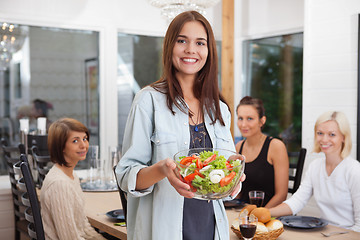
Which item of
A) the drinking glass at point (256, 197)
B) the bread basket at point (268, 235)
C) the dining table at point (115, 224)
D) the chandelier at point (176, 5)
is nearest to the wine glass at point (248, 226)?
the bread basket at point (268, 235)

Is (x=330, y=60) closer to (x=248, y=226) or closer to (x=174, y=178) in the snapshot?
(x=248, y=226)

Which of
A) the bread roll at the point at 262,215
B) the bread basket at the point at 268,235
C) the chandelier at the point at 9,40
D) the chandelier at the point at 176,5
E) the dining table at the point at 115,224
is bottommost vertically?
the dining table at the point at 115,224

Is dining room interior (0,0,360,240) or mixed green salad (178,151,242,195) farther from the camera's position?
dining room interior (0,0,360,240)

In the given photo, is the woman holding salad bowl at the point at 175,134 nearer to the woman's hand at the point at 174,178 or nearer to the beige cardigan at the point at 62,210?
the woman's hand at the point at 174,178

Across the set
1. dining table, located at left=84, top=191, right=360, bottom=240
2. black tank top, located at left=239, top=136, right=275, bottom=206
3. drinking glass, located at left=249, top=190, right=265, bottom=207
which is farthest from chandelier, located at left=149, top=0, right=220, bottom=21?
drinking glass, located at left=249, top=190, right=265, bottom=207

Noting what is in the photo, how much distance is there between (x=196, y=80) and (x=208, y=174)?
1.35 ft

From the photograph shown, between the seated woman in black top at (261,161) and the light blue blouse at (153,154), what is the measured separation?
5.60 ft

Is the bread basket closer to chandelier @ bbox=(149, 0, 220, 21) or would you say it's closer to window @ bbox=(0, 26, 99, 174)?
chandelier @ bbox=(149, 0, 220, 21)

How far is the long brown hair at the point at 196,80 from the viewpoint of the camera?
1460 millimetres

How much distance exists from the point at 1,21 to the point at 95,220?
2.28 meters

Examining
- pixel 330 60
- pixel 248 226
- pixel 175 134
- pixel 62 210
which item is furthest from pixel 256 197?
pixel 330 60

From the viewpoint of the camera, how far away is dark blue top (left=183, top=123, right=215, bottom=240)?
1.45 m

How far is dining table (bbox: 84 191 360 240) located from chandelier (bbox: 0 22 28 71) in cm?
153

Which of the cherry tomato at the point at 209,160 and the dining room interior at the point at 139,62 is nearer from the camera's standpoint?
the cherry tomato at the point at 209,160
